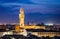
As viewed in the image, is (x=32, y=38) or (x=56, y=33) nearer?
(x=32, y=38)

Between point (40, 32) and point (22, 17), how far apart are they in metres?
7.11

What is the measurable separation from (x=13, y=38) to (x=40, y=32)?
15327mm

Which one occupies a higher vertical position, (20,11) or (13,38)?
(20,11)

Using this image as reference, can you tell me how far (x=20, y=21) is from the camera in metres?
70.9

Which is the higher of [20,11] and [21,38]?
[20,11]

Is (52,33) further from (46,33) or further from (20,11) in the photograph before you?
(20,11)

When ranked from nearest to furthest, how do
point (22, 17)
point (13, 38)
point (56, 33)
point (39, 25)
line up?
1. point (13, 38)
2. point (56, 33)
3. point (22, 17)
4. point (39, 25)

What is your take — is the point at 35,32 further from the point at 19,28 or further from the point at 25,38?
the point at 25,38

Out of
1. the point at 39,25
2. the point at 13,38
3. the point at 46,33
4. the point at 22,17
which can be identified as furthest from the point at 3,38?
the point at 39,25

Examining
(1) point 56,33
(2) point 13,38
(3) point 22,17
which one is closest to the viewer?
(2) point 13,38

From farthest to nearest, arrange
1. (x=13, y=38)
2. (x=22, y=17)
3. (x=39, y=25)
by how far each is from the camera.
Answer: (x=39, y=25) < (x=22, y=17) < (x=13, y=38)

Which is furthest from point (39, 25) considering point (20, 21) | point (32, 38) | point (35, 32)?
point (32, 38)

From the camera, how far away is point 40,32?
64.7 metres

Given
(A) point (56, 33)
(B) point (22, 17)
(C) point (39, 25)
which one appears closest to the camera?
(A) point (56, 33)
